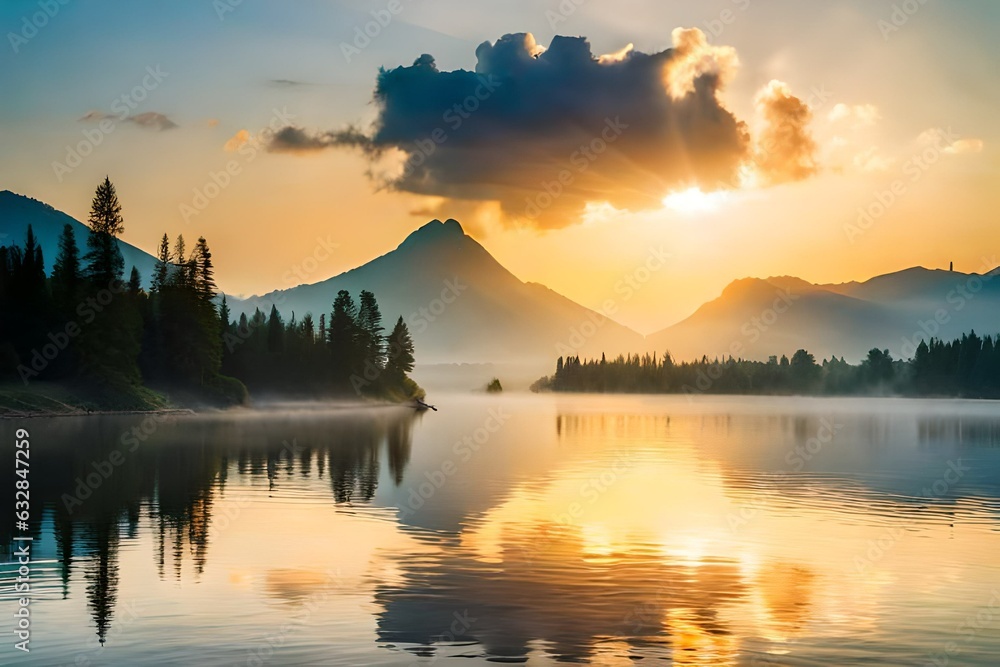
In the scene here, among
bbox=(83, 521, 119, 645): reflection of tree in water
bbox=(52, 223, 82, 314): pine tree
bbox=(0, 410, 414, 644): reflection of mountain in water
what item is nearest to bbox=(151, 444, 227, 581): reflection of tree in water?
bbox=(0, 410, 414, 644): reflection of mountain in water

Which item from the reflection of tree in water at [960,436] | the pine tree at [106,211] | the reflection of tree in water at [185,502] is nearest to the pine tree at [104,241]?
the pine tree at [106,211]

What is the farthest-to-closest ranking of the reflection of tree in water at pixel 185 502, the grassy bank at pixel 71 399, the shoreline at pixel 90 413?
the grassy bank at pixel 71 399, the shoreline at pixel 90 413, the reflection of tree in water at pixel 185 502

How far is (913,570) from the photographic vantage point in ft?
110

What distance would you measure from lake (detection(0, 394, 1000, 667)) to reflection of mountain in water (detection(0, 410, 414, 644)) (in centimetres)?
23

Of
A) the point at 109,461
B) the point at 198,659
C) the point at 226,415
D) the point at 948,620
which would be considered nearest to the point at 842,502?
the point at 948,620

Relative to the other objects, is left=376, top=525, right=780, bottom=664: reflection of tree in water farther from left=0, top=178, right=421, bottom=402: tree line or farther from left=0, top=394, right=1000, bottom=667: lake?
left=0, top=178, right=421, bottom=402: tree line

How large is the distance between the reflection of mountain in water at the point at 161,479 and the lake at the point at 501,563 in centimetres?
23

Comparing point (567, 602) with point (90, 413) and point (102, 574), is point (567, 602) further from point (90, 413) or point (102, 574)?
point (90, 413)

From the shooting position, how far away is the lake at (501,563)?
23.5 meters

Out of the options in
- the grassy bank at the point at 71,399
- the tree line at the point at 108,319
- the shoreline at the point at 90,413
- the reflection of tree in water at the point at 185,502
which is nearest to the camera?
the reflection of tree in water at the point at 185,502

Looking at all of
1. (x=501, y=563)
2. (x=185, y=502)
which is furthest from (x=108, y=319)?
(x=501, y=563)

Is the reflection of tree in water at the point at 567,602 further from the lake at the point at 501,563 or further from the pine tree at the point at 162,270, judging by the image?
the pine tree at the point at 162,270

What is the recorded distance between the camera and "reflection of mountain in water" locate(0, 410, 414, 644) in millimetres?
33094

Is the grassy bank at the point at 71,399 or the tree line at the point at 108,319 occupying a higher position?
the tree line at the point at 108,319
